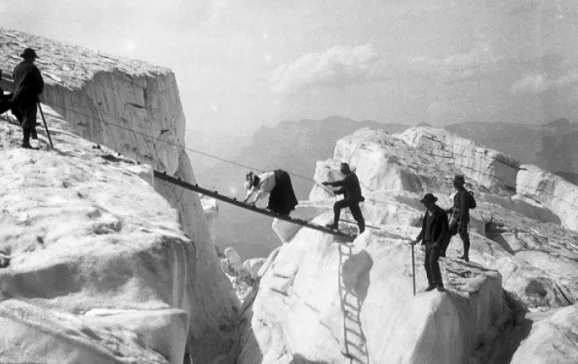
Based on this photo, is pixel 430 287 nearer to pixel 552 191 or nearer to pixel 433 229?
pixel 433 229

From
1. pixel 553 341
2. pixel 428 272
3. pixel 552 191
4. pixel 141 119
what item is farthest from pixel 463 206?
pixel 552 191

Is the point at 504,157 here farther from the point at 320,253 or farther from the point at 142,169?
the point at 142,169

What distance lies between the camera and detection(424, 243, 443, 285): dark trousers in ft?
33.8

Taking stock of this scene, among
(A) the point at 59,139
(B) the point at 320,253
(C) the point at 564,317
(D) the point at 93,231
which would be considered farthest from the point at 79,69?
(C) the point at 564,317

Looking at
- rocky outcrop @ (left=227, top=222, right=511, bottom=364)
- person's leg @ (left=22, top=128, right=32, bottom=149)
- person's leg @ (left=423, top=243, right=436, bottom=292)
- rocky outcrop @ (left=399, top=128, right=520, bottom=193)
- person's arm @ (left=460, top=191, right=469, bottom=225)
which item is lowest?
rocky outcrop @ (left=227, top=222, right=511, bottom=364)

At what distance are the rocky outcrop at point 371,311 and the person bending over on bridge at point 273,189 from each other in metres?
2.35

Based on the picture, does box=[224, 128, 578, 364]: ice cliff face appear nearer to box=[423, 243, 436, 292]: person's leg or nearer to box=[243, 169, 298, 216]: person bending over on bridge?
box=[423, 243, 436, 292]: person's leg

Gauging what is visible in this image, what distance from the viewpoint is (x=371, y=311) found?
12.3 metres

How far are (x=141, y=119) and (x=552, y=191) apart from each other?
2930cm

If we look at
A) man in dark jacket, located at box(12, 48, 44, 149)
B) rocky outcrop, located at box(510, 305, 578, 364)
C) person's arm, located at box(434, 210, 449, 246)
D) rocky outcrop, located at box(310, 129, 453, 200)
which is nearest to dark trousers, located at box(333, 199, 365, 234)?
person's arm, located at box(434, 210, 449, 246)

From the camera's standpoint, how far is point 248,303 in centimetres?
1859

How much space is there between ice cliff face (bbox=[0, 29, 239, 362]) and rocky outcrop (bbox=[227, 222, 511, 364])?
3118mm

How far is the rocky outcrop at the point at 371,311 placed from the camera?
11188 millimetres

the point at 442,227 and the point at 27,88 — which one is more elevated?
the point at 27,88
